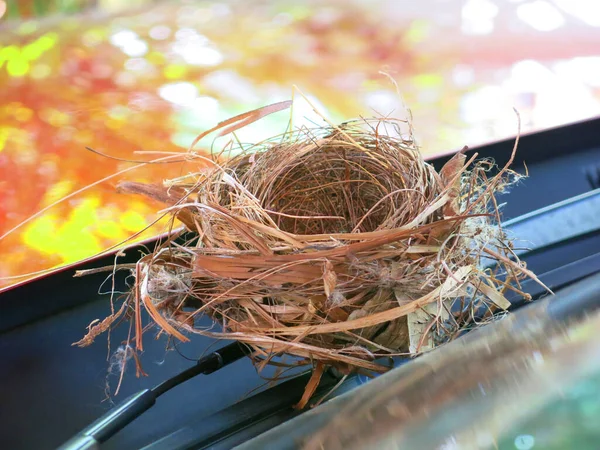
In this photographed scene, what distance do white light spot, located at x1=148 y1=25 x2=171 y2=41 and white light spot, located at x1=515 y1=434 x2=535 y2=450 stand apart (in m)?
1.08

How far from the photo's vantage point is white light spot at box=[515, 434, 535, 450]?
7.2 inches

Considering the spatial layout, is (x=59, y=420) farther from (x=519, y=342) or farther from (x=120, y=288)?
(x=519, y=342)

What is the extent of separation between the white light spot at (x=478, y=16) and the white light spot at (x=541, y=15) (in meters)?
0.06

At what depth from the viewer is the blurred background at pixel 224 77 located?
0.78 metres

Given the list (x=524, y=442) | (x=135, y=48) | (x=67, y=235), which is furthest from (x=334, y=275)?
(x=135, y=48)

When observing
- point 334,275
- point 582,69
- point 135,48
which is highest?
point 135,48

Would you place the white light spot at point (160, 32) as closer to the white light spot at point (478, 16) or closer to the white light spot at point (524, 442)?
the white light spot at point (478, 16)

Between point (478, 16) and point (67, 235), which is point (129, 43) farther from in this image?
point (478, 16)

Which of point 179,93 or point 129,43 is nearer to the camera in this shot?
point 179,93

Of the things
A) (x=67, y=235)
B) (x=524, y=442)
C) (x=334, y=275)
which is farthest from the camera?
(x=67, y=235)

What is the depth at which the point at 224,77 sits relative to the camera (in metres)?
1.00

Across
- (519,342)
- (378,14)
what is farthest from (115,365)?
(378,14)

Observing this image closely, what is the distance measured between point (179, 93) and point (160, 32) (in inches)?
9.1

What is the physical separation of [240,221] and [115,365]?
1.14 ft
